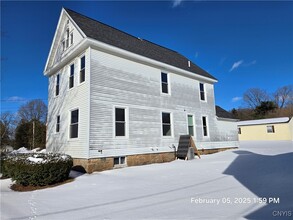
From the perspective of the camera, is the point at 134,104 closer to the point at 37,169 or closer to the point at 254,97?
the point at 37,169

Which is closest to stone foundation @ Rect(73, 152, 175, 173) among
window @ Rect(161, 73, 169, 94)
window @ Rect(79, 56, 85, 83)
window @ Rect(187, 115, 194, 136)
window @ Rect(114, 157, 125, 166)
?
window @ Rect(114, 157, 125, 166)

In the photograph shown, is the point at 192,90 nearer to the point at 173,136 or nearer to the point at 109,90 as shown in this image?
the point at 173,136

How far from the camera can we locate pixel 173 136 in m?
12.8

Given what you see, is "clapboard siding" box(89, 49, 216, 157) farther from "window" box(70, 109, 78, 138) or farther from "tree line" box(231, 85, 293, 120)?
"tree line" box(231, 85, 293, 120)

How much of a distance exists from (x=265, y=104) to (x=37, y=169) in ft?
145

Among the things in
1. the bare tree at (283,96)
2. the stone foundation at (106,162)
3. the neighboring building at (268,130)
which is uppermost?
the bare tree at (283,96)

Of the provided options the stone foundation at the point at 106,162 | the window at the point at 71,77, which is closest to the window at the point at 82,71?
the window at the point at 71,77

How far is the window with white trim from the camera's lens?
10214 millimetres

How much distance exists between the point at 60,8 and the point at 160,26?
724 centimetres

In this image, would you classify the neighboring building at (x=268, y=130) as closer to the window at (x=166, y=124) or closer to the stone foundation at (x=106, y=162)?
the window at (x=166, y=124)

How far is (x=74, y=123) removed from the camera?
10.4 m

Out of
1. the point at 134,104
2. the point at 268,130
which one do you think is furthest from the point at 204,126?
the point at 268,130

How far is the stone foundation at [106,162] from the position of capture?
8797mm

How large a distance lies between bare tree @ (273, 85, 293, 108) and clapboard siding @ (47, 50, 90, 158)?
163ft
